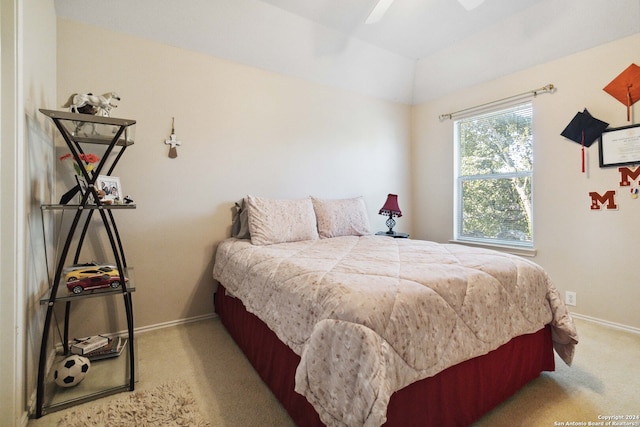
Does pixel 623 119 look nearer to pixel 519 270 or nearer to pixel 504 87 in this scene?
pixel 504 87

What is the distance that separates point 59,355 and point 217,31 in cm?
269

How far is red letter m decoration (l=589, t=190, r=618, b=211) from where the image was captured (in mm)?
2471

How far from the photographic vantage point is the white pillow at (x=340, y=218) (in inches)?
114

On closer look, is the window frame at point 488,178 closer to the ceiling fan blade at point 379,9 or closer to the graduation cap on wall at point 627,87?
the graduation cap on wall at point 627,87

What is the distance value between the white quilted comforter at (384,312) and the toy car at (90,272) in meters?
0.73

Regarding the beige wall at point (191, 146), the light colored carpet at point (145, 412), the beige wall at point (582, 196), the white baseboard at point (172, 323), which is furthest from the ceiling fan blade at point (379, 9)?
the white baseboard at point (172, 323)

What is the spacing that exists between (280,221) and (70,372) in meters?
1.60

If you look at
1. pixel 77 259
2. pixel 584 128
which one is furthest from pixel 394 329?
pixel 584 128

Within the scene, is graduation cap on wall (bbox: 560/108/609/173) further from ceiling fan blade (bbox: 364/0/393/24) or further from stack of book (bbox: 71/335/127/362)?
stack of book (bbox: 71/335/127/362)

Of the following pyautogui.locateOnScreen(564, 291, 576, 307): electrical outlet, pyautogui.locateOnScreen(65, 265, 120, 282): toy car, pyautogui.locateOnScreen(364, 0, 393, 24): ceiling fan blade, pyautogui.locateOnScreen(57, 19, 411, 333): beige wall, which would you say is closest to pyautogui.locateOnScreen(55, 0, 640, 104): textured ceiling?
pyautogui.locateOnScreen(57, 19, 411, 333): beige wall

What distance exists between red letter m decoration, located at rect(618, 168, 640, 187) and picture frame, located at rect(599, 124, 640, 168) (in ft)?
0.18

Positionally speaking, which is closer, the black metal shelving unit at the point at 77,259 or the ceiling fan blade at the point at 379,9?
the black metal shelving unit at the point at 77,259

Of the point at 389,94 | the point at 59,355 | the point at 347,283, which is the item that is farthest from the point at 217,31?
the point at 59,355

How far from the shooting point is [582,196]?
2645 mm
